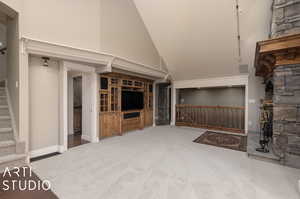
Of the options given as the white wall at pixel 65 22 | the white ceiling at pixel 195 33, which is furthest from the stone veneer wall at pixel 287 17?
the white wall at pixel 65 22

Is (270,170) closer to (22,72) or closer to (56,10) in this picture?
(22,72)

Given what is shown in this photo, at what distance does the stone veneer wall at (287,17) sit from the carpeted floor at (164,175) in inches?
112

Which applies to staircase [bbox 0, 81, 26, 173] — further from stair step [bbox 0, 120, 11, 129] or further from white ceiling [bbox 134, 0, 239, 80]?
white ceiling [bbox 134, 0, 239, 80]

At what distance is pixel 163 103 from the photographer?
26.6 ft

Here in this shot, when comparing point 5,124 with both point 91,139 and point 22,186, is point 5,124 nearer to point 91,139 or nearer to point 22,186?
point 22,186

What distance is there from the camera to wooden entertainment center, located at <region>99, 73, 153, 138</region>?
4.73 m

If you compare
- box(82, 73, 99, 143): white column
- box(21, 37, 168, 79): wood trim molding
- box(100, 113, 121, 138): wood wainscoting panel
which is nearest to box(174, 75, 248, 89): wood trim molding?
box(21, 37, 168, 79): wood trim molding

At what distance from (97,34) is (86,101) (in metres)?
2.15

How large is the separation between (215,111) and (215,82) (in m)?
1.39

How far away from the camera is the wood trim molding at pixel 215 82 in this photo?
5746 millimetres

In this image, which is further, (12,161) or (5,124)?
(5,124)

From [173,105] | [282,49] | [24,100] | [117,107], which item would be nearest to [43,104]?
[24,100]

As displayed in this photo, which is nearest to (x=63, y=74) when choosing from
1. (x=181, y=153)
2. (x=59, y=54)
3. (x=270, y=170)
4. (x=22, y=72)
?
(x=59, y=54)

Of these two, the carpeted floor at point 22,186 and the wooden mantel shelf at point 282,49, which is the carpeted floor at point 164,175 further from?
the wooden mantel shelf at point 282,49
